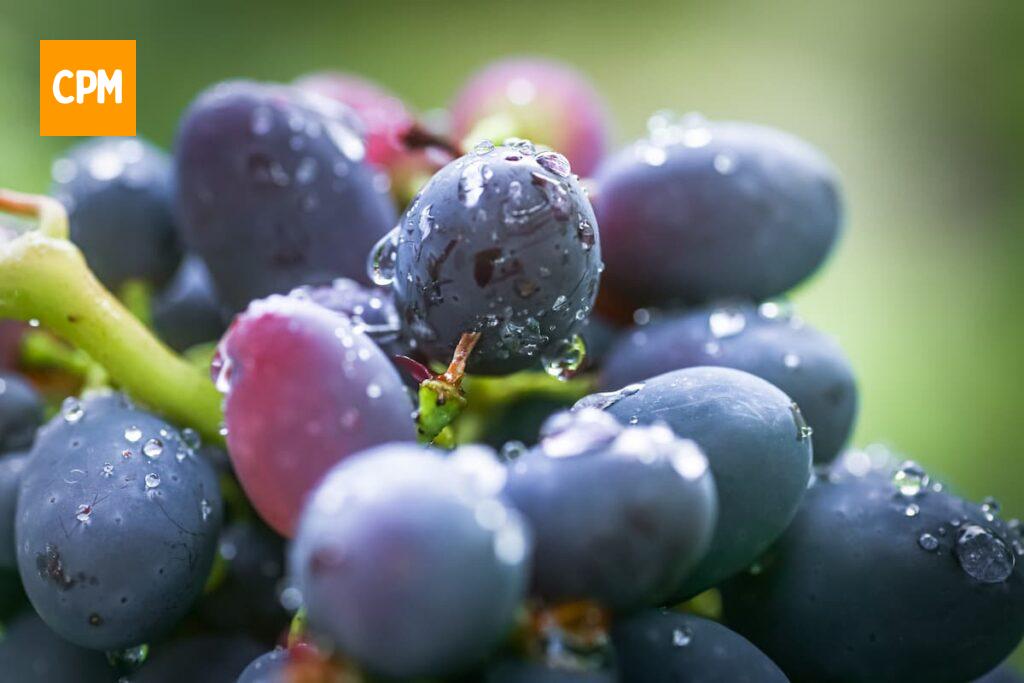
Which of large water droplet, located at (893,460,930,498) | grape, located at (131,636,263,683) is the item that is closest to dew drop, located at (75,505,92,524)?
grape, located at (131,636,263,683)

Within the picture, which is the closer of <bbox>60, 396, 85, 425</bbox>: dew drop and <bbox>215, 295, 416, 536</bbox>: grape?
<bbox>215, 295, 416, 536</bbox>: grape

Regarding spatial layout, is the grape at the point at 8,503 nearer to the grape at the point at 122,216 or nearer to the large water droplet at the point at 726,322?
the grape at the point at 122,216

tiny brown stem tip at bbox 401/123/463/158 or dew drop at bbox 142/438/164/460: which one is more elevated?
tiny brown stem tip at bbox 401/123/463/158

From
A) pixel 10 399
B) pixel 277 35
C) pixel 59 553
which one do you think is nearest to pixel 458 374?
pixel 59 553

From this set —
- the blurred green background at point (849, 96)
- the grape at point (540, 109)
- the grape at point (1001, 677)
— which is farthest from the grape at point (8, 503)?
the blurred green background at point (849, 96)

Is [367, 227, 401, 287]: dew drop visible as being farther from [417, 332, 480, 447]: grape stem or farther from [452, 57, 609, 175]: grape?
[452, 57, 609, 175]: grape

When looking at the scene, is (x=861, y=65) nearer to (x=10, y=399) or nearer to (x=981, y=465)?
(x=981, y=465)
